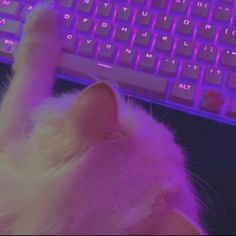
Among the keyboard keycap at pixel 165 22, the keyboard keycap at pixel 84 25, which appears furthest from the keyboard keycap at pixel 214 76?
the keyboard keycap at pixel 84 25

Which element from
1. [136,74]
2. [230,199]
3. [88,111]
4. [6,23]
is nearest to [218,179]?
[230,199]

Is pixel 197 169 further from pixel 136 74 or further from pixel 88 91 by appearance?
pixel 88 91

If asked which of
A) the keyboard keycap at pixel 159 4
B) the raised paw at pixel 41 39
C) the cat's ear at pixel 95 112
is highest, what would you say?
the keyboard keycap at pixel 159 4

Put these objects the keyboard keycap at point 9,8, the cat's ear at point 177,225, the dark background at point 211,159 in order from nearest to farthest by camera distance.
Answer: the cat's ear at point 177,225
the dark background at point 211,159
the keyboard keycap at point 9,8

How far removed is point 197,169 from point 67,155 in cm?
28

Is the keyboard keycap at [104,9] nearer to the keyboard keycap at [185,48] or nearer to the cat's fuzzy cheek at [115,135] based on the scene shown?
the keyboard keycap at [185,48]

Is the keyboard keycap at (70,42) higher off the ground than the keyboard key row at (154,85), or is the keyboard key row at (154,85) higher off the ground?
the keyboard keycap at (70,42)

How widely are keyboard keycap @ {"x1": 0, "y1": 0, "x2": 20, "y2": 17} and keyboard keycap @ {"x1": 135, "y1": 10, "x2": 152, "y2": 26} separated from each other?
0.68 ft

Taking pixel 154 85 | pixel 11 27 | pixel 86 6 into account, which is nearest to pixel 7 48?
pixel 11 27

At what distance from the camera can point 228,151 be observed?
777 mm

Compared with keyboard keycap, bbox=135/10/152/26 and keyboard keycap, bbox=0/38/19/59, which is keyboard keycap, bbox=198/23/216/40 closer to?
keyboard keycap, bbox=135/10/152/26

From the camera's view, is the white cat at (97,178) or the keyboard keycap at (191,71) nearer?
the white cat at (97,178)

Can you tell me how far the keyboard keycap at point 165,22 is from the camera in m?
0.80

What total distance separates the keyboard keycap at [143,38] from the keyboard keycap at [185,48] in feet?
0.16
